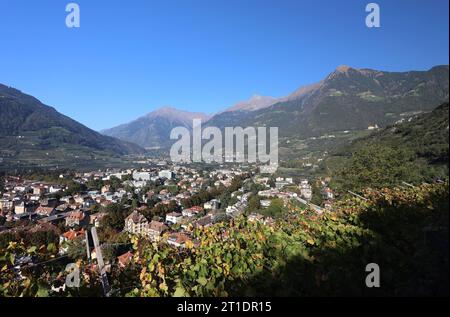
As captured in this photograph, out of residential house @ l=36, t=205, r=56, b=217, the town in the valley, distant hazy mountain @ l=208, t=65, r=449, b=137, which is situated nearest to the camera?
the town in the valley

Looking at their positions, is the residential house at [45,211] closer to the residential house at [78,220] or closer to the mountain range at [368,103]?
the residential house at [78,220]

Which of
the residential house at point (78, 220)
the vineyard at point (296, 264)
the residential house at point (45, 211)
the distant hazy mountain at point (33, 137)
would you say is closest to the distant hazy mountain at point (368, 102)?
the distant hazy mountain at point (33, 137)

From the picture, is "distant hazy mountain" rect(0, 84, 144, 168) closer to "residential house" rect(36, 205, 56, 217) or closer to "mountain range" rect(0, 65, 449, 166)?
"mountain range" rect(0, 65, 449, 166)

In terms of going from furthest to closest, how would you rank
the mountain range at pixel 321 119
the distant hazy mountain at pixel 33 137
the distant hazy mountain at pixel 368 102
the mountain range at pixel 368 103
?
the distant hazy mountain at pixel 368 102 → the mountain range at pixel 368 103 → the mountain range at pixel 321 119 → the distant hazy mountain at pixel 33 137

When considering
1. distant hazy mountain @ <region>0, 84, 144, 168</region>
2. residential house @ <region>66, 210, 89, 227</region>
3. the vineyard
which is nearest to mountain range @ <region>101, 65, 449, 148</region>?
distant hazy mountain @ <region>0, 84, 144, 168</region>

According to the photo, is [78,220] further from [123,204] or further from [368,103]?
[368,103]

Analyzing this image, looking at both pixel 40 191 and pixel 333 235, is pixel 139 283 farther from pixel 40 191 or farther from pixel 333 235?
pixel 40 191
